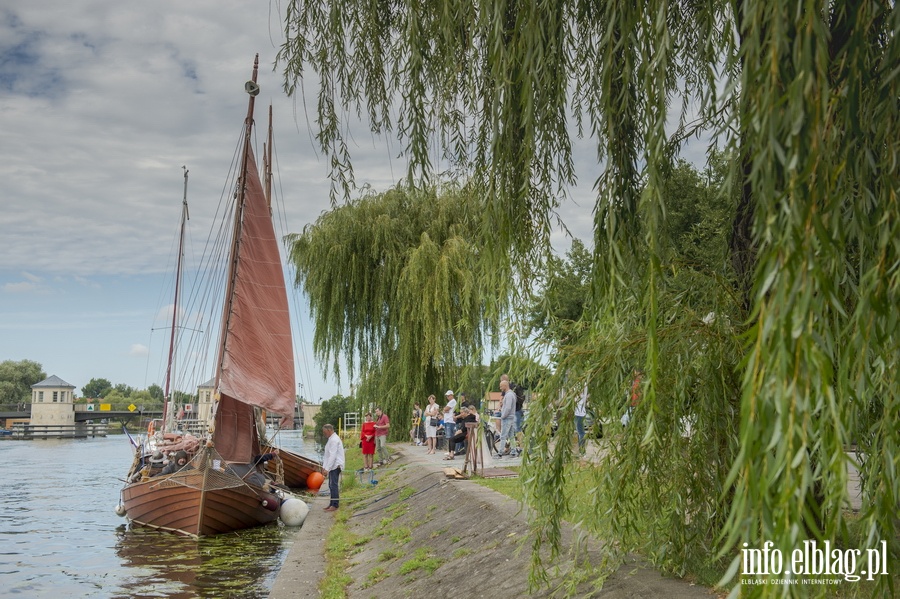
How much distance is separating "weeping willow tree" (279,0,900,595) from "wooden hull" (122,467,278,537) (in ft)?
43.2

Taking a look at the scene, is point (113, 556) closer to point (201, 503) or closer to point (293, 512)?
point (201, 503)

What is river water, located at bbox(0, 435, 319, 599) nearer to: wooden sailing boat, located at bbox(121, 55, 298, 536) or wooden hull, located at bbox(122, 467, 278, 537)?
wooden hull, located at bbox(122, 467, 278, 537)

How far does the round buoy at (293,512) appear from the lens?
1839 centimetres

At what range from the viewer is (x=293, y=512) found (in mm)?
18406

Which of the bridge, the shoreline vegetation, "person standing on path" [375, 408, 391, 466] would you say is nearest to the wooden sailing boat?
the shoreline vegetation

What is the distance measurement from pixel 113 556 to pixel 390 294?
11759 mm

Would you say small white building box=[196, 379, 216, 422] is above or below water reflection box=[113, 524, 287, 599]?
above

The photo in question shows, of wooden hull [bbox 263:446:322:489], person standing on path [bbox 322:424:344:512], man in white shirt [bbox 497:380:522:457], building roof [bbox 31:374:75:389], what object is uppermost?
building roof [bbox 31:374:75:389]

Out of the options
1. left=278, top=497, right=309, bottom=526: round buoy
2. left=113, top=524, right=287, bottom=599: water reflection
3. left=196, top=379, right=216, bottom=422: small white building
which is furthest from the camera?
left=196, top=379, right=216, bottom=422: small white building

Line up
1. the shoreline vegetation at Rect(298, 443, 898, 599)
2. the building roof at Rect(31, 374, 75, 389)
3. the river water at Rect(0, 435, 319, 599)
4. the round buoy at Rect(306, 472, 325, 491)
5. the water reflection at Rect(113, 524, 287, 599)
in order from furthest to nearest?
the building roof at Rect(31, 374, 75, 389) < the round buoy at Rect(306, 472, 325, 491) < the river water at Rect(0, 435, 319, 599) < the water reflection at Rect(113, 524, 287, 599) < the shoreline vegetation at Rect(298, 443, 898, 599)

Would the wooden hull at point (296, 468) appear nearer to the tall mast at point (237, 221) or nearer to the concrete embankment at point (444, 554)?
the tall mast at point (237, 221)

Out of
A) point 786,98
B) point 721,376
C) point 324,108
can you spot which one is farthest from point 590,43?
point 786,98

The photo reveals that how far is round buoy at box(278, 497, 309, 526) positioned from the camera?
60.3 ft

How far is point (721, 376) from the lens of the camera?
16.3 feet
